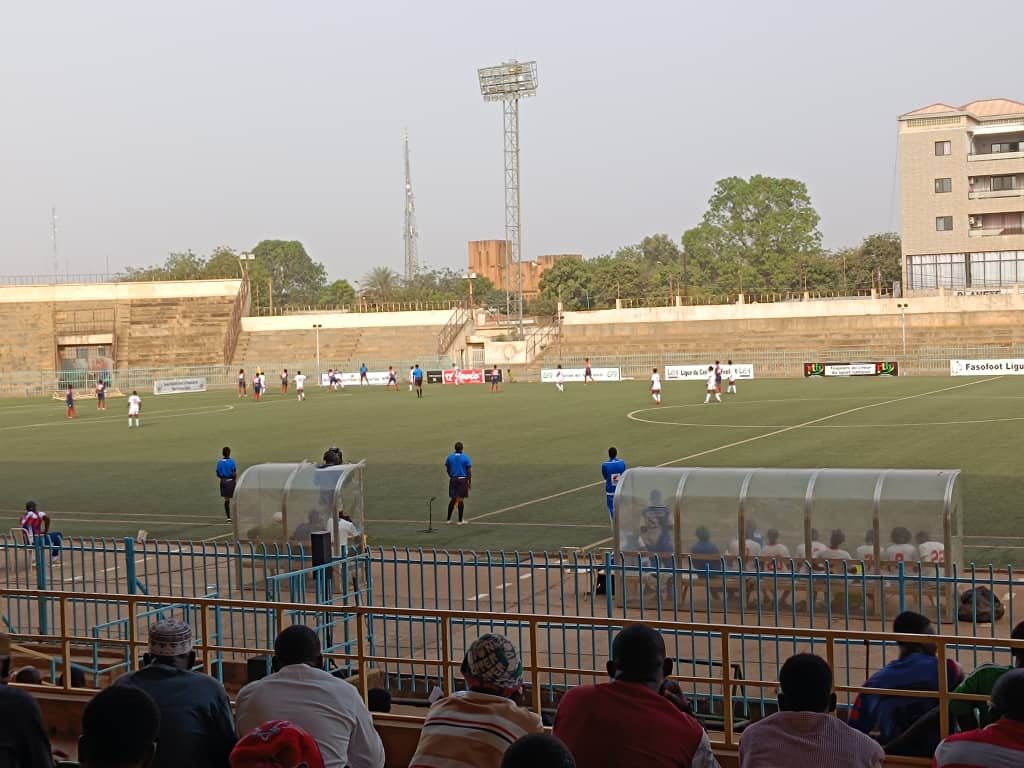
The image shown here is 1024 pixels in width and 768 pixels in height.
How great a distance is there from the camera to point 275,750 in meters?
5.41

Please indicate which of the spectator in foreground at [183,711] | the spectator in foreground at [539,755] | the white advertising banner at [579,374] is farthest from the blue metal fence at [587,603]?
the white advertising banner at [579,374]

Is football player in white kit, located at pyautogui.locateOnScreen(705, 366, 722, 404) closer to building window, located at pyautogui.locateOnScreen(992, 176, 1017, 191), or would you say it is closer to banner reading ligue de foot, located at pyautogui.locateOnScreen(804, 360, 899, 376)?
banner reading ligue de foot, located at pyautogui.locateOnScreen(804, 360, 899, 376)

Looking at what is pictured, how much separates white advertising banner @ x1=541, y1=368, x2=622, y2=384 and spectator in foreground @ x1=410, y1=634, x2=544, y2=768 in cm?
7344

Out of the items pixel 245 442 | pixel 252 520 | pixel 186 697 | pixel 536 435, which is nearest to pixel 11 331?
pixel 245 442

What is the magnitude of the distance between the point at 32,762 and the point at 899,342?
83718 millimetres

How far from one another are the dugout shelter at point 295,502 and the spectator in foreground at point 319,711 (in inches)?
484

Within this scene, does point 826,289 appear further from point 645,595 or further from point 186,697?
point 186,697

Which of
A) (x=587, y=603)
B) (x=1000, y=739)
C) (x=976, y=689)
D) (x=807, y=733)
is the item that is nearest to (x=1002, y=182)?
(x=587, y=603)

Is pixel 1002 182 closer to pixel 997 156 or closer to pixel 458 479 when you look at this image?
pixel 997 156

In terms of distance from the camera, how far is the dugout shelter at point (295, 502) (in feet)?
62.0

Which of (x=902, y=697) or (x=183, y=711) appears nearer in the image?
(x=183, y=711)

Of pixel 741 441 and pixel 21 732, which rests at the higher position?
pixel 21 732

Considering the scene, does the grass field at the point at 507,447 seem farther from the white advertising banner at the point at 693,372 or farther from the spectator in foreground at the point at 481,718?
the spectator in foreground at the point at 481,718

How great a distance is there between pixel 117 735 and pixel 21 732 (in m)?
1.20
